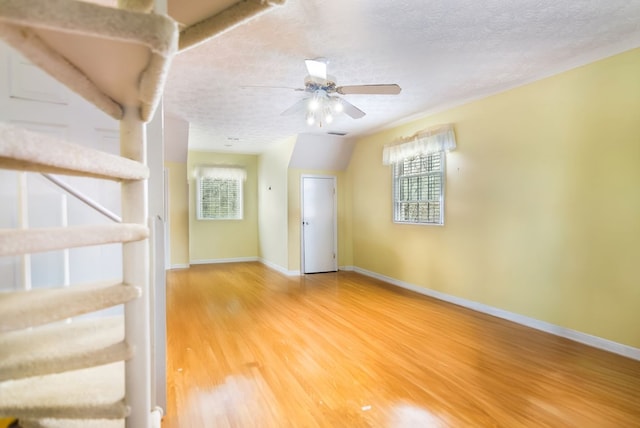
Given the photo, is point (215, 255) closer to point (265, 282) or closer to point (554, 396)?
point (265, 282)

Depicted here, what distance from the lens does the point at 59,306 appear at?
0.70m

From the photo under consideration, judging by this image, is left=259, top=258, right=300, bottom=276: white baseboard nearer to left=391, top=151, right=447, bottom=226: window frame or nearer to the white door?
the white door

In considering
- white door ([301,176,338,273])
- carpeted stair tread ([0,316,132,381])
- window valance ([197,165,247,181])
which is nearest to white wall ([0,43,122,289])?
carpeted stair tread ([0,316,132,381])

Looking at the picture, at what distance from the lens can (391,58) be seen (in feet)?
8.41

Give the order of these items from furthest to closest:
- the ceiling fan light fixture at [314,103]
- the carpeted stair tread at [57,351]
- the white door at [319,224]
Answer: the white door at [319,224] → the ceiling fan light fixture at [314,103] → the carpeted stair tread at [57,351]

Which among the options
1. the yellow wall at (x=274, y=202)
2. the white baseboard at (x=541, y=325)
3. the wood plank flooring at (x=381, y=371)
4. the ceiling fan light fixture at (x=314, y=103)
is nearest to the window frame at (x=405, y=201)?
the white baseboard at (x=541, y=325)

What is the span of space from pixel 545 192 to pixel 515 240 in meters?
0.56

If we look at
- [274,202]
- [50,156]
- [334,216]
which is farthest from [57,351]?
[274,202]

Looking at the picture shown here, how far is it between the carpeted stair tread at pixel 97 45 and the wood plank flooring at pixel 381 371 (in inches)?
68.6

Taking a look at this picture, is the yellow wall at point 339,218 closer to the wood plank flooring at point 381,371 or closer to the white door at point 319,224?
the white door at point 319,224

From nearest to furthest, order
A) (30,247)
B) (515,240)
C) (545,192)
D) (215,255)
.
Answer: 1. (30,247)
2. (545,192)
3. (515,240)
4. (215,255)

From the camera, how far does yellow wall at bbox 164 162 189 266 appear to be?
5.91 metres

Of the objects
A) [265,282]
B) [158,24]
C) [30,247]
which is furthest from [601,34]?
[265,282]

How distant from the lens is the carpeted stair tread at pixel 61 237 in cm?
55
